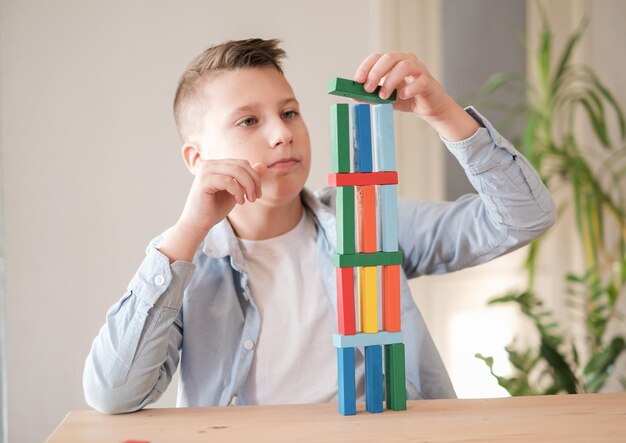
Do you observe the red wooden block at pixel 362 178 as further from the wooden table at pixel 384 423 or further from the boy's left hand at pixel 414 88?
the wooden table at pixel 384 423

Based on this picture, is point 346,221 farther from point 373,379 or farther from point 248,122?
point 248,122

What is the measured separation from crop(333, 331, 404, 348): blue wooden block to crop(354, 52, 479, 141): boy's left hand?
0.34m

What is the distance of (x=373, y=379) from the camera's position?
1065 mm

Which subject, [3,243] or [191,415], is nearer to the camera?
[191,415]

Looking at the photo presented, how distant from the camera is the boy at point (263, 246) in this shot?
1.17 meters

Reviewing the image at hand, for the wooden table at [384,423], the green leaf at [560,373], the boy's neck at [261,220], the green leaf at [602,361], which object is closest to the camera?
the wooden table at [384,423]

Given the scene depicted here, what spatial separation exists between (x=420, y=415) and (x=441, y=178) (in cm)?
208

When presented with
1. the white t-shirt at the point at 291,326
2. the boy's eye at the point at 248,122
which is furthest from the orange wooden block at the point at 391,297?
the boy's eye at the point at 248,122

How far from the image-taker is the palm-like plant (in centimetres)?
236

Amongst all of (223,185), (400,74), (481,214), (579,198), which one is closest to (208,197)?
(223,185)

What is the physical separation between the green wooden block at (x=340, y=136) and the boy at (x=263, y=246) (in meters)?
0.08

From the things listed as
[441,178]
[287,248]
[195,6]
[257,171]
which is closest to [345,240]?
[257,171]

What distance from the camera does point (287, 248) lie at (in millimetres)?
1563

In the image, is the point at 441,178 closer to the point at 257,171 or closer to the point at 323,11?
the point at 323,11
